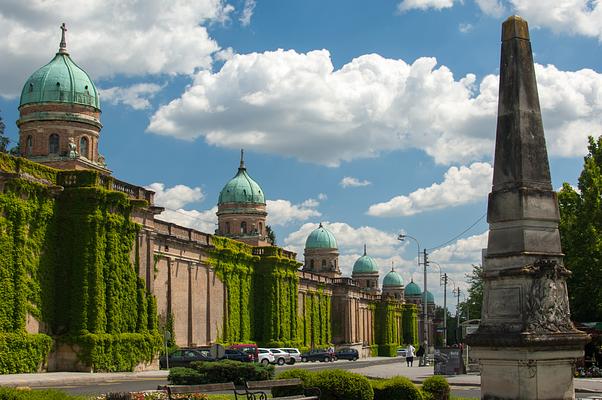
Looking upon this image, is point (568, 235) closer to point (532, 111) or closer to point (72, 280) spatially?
point (72, 280)

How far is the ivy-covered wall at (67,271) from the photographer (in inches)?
1581

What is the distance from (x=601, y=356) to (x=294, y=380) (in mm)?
25666

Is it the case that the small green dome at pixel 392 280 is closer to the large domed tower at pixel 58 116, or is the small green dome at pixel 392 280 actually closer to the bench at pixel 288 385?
the large domed tower at pixel 58 116

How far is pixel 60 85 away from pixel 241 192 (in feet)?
134

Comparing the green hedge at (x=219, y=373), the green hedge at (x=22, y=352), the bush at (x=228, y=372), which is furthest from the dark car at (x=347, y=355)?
the bush at (x=228, y=372)

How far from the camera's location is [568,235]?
160 ft

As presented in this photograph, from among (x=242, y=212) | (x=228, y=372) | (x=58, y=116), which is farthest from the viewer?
(x=242, y=212)

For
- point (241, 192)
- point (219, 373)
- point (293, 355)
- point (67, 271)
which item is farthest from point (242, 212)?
point (219, 373)

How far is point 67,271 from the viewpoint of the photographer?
145ft

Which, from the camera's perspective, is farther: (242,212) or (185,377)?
(242,212)

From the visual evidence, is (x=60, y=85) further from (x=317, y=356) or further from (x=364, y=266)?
(x=364, y=266)

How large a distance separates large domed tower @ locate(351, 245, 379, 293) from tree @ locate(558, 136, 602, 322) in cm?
10338

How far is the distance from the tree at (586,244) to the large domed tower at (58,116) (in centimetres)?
2986

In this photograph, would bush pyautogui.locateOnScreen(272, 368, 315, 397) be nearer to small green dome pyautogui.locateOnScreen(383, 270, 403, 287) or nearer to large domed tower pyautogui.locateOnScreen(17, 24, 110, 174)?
large domed tower pyautogui.locateOnScreen(17, 24, 110, 174)
